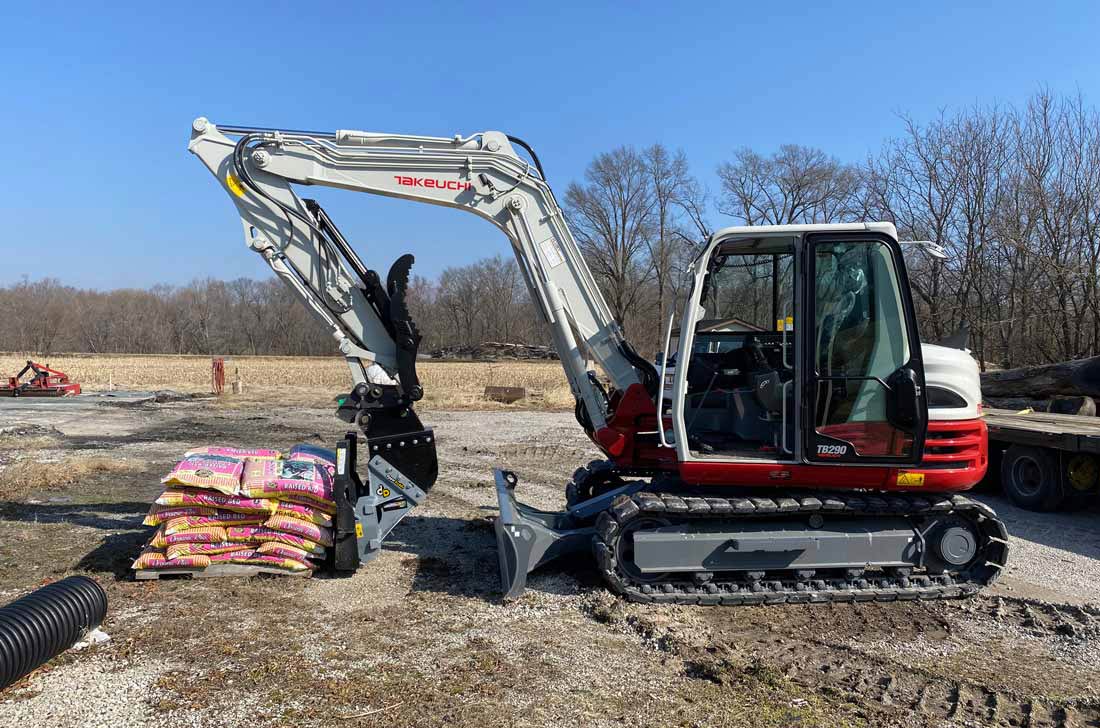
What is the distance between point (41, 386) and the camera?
22906 millimetres

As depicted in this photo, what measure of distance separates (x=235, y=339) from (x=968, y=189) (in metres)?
77.3

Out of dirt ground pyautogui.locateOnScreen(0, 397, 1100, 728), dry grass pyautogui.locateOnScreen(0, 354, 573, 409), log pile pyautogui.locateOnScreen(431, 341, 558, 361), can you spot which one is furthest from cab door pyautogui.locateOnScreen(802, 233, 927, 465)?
log pile pyautogui.locateOnScreen(431, 341, 558, 361)

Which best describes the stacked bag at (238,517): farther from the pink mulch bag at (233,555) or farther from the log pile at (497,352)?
the log pile at (497,352)

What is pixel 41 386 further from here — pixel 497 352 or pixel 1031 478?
pixel 497 352

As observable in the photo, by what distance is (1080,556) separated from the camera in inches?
280

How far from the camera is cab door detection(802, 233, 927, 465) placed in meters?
5.36

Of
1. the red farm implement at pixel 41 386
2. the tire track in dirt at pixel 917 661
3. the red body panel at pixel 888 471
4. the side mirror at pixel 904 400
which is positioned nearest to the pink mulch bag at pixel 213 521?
the red body panel at pixel 888 471

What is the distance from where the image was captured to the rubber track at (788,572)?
5.44 meters

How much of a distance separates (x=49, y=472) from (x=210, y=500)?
5.57m

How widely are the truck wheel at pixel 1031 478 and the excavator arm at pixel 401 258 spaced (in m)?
5.56

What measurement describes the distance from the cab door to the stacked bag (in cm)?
383

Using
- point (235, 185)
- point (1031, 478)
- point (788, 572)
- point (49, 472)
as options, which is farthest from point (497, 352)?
point (788, 572)

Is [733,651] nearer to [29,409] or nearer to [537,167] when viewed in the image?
[537,167]

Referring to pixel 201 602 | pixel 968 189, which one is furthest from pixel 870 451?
pixel 968 189
